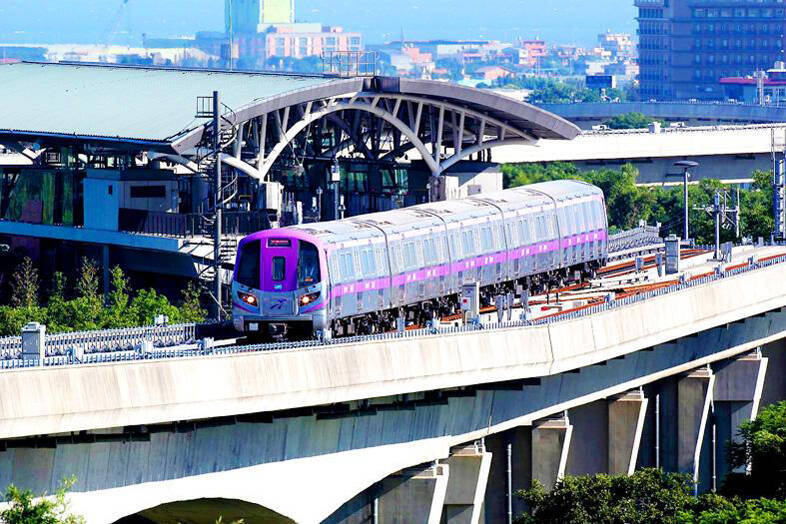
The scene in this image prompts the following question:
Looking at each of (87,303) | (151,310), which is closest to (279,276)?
(151,310)

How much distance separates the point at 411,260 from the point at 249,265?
685 centimetres

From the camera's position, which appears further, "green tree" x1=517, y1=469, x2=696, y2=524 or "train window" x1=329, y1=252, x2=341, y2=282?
"train window" x1=329, y1=252, x2=341, y2=282

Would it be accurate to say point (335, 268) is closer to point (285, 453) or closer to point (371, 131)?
point (285, 453)

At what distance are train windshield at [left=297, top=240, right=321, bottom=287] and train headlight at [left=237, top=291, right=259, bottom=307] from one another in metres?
1.38

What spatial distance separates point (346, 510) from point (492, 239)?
615 inches

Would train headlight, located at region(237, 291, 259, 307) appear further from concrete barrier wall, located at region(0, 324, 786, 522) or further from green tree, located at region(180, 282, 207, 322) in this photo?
green tree, located at region(180, 282, 207, 322)

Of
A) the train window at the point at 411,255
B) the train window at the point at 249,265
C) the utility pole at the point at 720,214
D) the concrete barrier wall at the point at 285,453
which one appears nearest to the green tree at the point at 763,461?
the concrete barrier wall at the point at 285,453

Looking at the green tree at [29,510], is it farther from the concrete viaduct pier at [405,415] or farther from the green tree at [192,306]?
the green tree at [192,306]

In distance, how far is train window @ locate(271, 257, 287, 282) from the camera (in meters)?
57.9

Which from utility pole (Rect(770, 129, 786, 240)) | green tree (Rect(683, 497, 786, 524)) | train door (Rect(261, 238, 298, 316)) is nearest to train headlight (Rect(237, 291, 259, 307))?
train door (Rect(261, 238, 298, 316))

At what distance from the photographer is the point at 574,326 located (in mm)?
60938

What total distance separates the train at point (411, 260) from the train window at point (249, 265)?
0.03 metres

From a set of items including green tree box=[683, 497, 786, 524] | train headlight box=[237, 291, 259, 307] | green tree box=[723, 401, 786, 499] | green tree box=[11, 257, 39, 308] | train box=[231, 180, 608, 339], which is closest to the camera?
green tree box=[683, 497, 786, 524]

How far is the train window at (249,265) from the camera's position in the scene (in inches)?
2297
